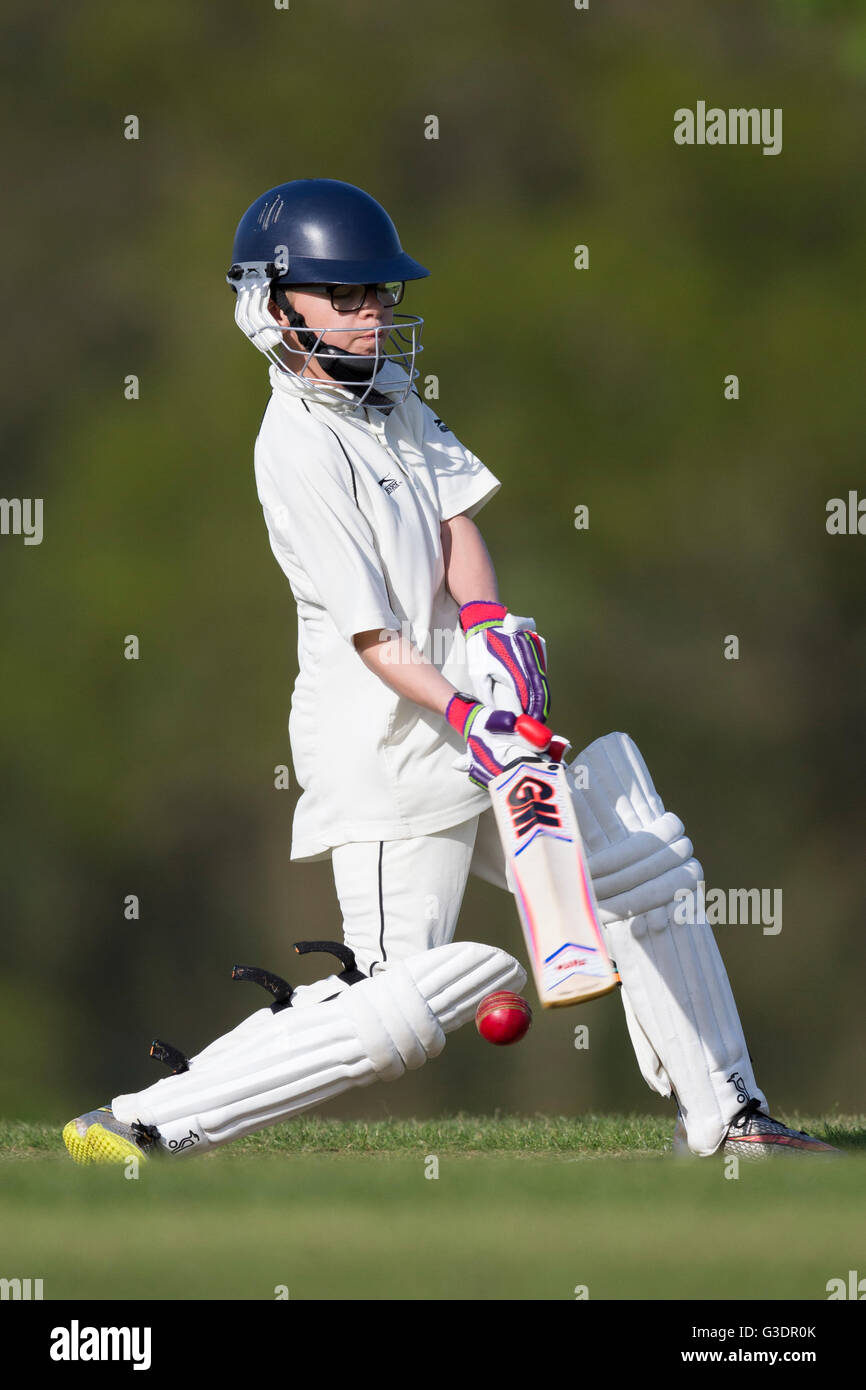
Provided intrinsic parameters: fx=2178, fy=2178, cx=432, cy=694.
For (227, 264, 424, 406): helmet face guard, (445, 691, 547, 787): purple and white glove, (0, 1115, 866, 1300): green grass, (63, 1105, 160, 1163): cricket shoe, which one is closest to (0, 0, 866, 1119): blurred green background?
(227, 264, 424, 406): helmet face guard

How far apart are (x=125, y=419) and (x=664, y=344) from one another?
2.80m

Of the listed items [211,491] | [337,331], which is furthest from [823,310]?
[337,331]

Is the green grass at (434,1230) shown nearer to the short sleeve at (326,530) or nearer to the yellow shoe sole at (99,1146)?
the yellow shoe sole at (99,1146)

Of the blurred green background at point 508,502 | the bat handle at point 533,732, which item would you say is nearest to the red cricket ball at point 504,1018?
the bat handle at point 533,732

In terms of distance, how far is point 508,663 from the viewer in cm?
311

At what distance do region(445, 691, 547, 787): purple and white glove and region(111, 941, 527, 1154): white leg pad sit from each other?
9.5 inches

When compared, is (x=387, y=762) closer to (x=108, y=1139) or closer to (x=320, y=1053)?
(x=320, y=1053)

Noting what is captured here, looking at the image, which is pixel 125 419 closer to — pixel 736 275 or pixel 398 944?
pixel 736 275

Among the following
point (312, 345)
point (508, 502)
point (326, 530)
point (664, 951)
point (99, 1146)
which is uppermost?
point (508, 502)

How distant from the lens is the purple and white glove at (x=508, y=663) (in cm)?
310

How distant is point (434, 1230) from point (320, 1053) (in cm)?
52

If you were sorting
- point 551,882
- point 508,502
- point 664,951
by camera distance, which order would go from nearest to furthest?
point 551,882
point 664,951
point 508,502

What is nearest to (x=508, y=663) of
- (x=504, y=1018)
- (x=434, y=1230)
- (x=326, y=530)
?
(x=326, y=530)

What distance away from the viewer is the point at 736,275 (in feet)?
36.6
